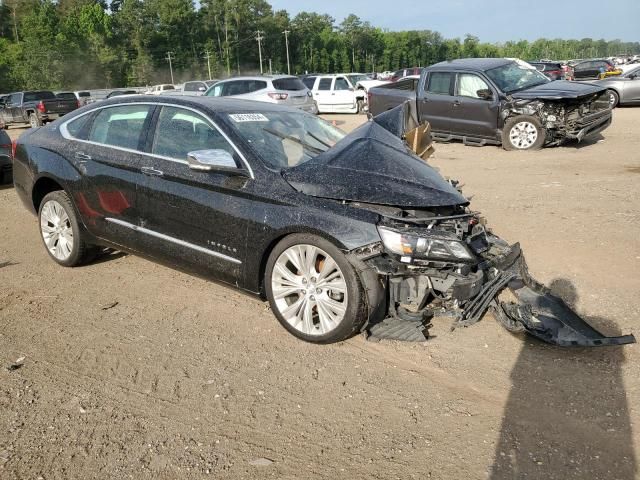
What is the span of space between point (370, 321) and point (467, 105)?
9.57m

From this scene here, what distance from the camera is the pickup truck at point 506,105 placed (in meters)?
11.0

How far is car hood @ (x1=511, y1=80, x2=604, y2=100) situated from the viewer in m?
10.8

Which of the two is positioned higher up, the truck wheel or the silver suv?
the silver suv

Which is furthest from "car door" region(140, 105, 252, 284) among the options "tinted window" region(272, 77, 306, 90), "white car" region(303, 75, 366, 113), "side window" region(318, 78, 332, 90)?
"side window" region(318, 78, 332, 90)

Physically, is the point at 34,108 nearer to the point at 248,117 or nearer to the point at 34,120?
the point at 34,120

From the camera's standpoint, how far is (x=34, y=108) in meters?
23.3

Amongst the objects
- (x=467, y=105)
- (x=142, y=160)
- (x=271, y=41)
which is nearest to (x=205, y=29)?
(x=271, y=41)

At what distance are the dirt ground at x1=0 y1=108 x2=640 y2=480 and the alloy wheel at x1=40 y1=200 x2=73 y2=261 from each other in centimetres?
24

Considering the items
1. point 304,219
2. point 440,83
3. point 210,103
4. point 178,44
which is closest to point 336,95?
point 440,83

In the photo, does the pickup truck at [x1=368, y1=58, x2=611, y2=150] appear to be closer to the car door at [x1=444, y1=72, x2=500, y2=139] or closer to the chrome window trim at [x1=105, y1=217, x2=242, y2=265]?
the car door at [x1=444, y1=72, x2=500, y2=139]

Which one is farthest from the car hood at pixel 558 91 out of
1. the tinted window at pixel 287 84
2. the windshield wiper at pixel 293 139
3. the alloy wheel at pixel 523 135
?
the tinted window at pixel 287 84

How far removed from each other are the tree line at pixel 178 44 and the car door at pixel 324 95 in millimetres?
53766

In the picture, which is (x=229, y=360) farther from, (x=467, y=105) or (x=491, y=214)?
(x=467, y=105)

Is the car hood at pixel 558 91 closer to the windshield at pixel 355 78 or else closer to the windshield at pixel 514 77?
the windshield at pixel 514 77
